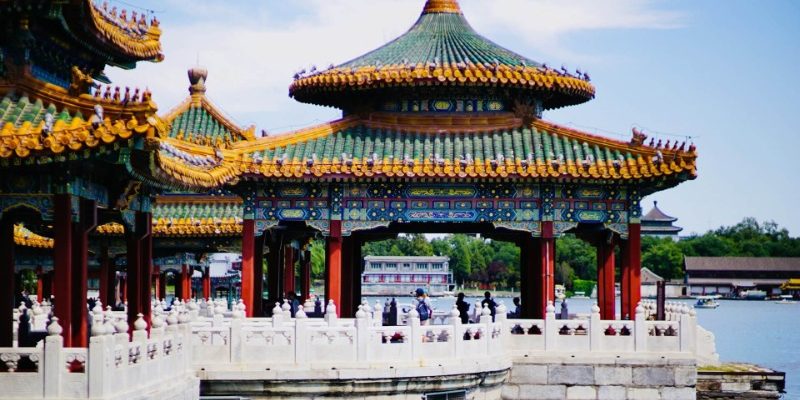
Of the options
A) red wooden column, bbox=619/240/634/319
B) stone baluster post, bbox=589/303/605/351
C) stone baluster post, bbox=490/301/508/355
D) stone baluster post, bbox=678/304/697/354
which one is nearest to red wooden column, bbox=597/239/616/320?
red wooden column, bbox=619/240/634/319

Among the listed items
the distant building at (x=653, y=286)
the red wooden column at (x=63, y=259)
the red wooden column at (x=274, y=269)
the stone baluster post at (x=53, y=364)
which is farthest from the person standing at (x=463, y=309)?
the distant building at (x=653, y=286)

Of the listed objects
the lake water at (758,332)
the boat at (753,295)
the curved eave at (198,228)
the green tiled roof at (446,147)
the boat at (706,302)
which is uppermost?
the green tiled roof at (446,147)

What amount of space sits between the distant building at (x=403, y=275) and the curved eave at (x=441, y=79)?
11117 cm

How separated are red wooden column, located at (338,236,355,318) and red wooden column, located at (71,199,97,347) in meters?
14.8

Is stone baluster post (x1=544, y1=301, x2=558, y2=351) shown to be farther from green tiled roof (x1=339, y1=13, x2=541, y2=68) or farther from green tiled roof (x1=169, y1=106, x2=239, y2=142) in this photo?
green tiled roof (x1=169, y1=106, x2=239, y2=142)

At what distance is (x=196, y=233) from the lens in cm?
5091

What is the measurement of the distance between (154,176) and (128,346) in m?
4.80

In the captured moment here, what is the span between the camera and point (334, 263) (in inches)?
1366

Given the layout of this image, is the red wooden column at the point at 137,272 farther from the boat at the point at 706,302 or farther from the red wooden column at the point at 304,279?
the boat at the point at 706,302

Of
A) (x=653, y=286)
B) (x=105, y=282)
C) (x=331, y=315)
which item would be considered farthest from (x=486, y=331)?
(x=653, y=286)

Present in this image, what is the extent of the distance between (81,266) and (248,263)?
10920 mm

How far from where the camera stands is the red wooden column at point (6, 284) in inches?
938

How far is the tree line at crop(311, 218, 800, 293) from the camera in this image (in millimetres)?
138250

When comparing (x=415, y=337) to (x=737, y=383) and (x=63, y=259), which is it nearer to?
(x=63, y=259)
